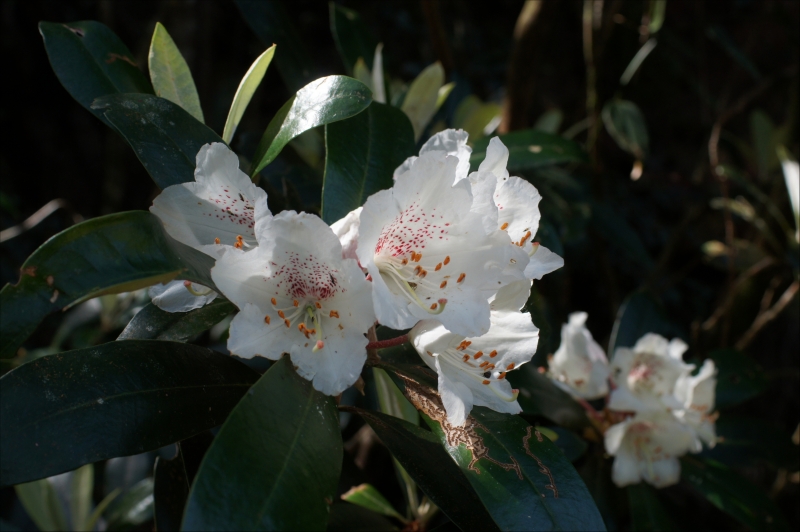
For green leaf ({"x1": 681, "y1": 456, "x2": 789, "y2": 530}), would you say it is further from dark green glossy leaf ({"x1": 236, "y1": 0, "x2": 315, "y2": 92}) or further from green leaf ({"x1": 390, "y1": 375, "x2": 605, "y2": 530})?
dark green glossy leaf ({"x1": 236, "y1": 0, "x2": 315, "y2": 92})

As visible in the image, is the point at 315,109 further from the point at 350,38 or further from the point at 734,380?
the point at 734,380

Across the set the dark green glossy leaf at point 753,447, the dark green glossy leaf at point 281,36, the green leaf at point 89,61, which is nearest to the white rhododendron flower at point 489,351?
the green leaf at point 89,61

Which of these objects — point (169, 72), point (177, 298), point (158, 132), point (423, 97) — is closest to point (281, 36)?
point (423, 97)

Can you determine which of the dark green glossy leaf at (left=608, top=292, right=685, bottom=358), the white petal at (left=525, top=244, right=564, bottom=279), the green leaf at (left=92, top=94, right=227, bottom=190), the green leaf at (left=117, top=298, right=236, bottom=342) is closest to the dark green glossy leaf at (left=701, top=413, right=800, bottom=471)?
the dark green glossy leaf at (left=608, top=292, right=685, bottom=358)

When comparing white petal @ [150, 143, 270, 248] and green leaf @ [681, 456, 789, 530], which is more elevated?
white petal @ [150, 143, 270, 248]

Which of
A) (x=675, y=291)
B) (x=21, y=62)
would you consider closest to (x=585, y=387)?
(x=675, y=291)
